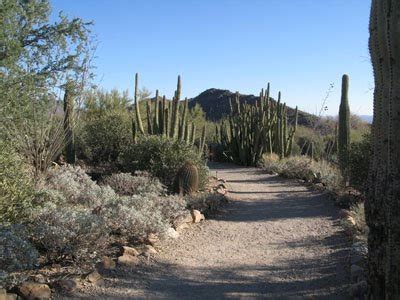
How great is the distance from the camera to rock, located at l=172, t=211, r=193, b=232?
805 centimetres

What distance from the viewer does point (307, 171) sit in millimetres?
15031

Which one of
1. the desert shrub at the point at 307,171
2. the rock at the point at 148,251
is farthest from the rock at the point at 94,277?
the desert shrub at the point at 307,171

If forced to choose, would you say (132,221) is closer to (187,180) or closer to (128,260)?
(128,260)

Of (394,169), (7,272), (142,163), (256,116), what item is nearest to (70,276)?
(7,272)

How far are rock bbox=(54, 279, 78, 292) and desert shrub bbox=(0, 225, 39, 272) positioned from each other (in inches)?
19.9

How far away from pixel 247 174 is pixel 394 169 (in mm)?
12631

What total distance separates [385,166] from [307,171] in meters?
10.9

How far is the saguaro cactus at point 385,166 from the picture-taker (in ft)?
13.6

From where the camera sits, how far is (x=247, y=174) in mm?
16797

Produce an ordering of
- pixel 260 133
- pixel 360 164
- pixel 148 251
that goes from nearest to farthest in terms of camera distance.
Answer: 1. pixel 148 251
2. pixel 360 164
3. pixel 260 133

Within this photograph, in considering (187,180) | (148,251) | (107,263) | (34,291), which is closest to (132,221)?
(148,251)

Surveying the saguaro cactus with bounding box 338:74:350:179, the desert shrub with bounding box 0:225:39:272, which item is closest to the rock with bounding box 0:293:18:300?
the desert shrub with bounding box 0:225:39:272

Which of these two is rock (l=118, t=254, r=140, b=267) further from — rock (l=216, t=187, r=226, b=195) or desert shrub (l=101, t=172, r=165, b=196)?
rock (l=216, t=187, r=226, b=195)

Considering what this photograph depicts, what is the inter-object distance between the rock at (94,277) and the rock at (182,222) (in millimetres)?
2566
